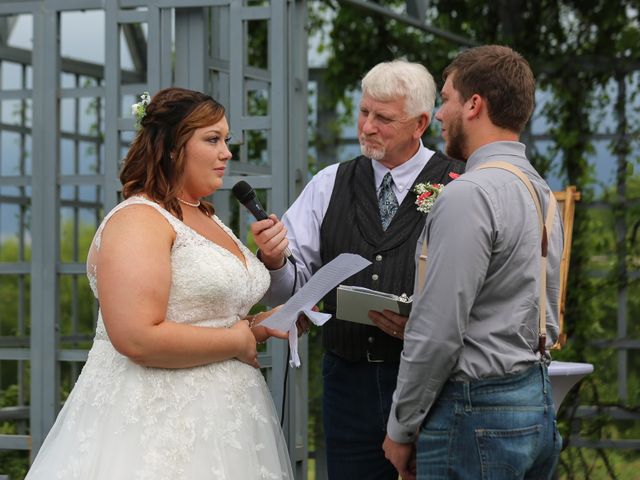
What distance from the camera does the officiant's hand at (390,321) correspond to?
2.72 metres

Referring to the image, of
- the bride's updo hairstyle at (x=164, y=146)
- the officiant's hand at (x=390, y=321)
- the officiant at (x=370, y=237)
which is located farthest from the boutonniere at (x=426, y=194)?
the bride's updo hairstyle at (x=164, y=146)

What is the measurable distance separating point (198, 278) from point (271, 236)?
33 cm

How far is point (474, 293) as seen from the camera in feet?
7.36

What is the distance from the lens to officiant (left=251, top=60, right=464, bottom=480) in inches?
121

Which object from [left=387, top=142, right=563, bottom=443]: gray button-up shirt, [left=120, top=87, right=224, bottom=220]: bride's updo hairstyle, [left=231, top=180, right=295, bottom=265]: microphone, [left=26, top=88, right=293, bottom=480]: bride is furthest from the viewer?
[left=231, top=180, right=295, bottom=265]: microphone

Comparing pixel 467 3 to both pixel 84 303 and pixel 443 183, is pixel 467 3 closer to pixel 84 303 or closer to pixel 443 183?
pixel 84 303

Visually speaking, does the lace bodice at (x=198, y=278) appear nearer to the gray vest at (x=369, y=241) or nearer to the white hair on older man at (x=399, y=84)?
the gray vest at (x=369, y=241)

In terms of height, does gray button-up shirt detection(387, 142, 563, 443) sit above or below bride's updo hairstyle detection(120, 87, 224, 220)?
below

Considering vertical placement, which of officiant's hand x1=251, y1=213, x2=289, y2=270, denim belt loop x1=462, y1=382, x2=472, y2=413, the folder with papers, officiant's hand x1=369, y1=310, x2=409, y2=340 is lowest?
denim belt loop x1=462, y1=382, x2=472, y2=413

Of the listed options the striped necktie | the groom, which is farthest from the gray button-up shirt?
the striped necktie

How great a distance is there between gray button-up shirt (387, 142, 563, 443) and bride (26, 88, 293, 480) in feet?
1.79

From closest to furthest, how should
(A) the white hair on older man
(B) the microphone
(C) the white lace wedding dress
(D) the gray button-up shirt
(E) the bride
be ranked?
(D) the gray button-up shirt → (E) the bride → (C) the white lace wedding dress → (B) the microphone → (A) the white hair on older man

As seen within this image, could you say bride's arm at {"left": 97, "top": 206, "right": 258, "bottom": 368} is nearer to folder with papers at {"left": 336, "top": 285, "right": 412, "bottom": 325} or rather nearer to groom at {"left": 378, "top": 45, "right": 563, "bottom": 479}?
folder with papers at {"left": 336, "top": 285, "right": 412, "bottom": 325}

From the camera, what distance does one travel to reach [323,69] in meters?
6.53
